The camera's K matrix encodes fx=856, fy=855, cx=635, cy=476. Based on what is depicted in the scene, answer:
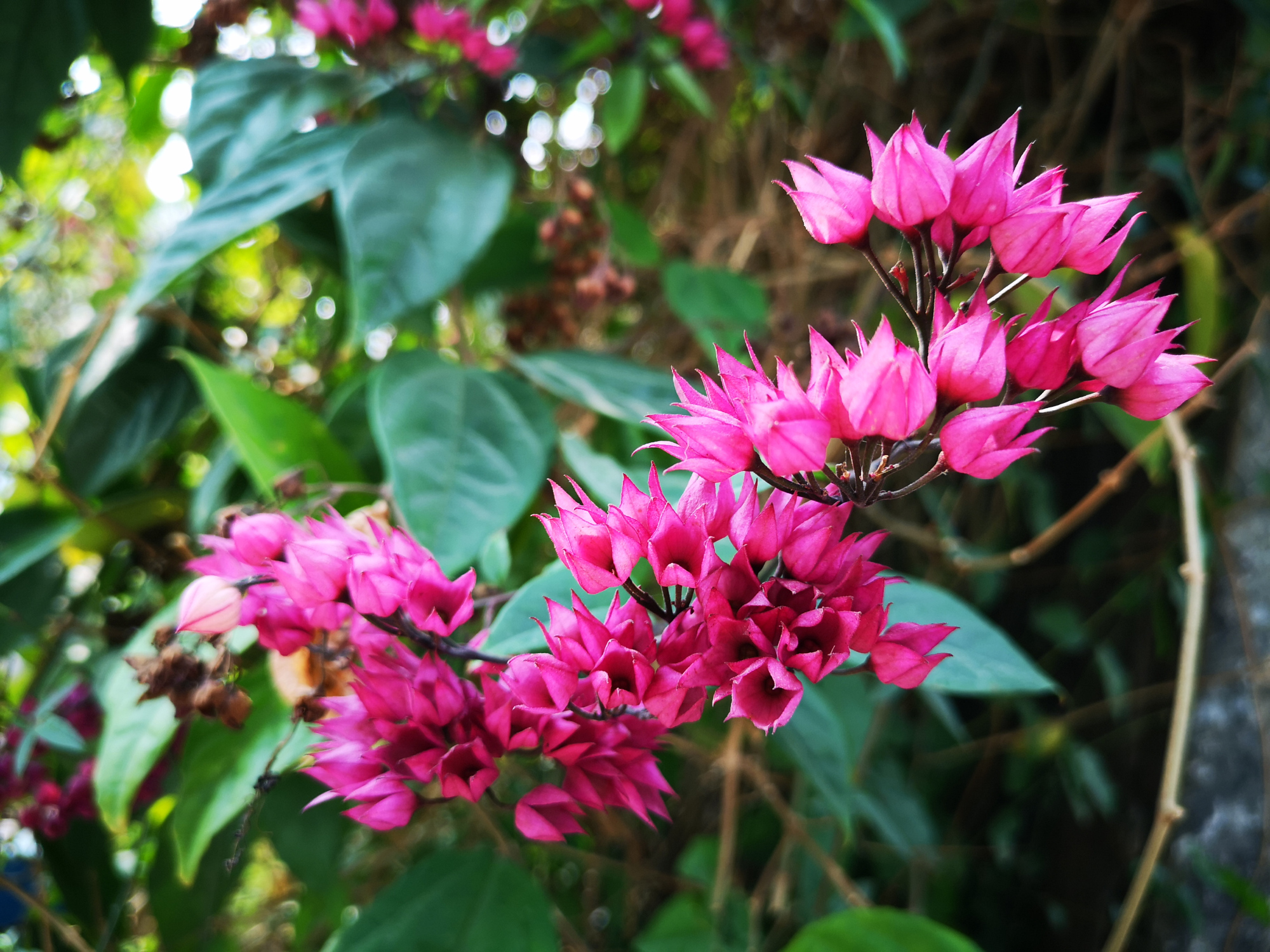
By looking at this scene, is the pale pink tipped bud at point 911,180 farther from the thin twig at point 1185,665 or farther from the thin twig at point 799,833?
the thin twig at point 799,833

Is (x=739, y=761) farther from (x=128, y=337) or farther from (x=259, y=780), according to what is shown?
(x=128, y=337)

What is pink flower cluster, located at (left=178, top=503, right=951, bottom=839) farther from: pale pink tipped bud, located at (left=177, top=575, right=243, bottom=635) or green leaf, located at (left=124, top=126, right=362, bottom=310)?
green leaf, located at (left=124, top=126, right=362, bottom=310)

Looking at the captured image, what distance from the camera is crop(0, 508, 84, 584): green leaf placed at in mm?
677

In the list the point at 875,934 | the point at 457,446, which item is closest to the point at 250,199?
the point at 457,446

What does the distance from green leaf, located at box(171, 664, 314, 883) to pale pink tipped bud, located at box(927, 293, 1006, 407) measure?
42 centimetres

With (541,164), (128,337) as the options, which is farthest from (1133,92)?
(128,337)

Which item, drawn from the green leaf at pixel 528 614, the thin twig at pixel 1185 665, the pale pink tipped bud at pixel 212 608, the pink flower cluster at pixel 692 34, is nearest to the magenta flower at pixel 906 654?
the green leaf at pixel 528 614

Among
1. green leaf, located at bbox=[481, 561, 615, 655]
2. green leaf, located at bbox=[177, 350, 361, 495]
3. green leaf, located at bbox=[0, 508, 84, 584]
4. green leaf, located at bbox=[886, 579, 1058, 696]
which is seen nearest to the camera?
green leaf, located at bbox=[481, 561, 615, 655]

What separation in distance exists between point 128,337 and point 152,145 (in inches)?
25.0

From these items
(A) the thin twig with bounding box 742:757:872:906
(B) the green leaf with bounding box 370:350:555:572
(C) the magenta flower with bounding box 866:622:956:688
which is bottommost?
(A) the thin twig with bounding box 742:757:872:906

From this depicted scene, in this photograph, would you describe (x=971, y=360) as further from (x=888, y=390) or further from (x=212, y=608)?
(x=212, y=608)

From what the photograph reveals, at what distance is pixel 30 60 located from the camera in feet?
2.64

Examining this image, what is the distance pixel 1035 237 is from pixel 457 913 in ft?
1.89

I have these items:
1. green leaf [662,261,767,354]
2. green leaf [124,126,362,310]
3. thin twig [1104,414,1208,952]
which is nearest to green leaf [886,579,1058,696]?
thin twig [1104,414,1208,952]
